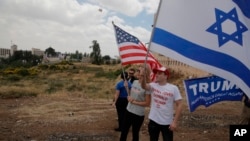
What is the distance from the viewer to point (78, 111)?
12.7 metres

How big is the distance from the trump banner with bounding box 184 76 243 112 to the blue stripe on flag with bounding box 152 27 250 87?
2.15 ft

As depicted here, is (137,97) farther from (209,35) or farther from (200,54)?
(209,35)

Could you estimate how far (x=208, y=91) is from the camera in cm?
485

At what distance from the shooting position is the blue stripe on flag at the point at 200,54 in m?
4.07

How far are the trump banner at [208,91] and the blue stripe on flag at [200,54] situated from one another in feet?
2.15

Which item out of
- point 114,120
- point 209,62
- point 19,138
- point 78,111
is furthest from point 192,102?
point 78,111

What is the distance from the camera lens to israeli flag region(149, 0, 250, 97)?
160 inches

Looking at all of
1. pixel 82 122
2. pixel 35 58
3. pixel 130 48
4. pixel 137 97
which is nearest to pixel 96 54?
pixel 35 58

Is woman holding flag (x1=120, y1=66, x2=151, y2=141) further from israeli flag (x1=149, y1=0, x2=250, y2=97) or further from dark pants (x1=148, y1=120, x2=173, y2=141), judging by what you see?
israeli flag (x1=149, y1=0, x2=250, y2=97)

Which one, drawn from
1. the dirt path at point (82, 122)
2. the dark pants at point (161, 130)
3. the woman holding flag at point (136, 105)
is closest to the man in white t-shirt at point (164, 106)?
the dark pants at point (161, 130)

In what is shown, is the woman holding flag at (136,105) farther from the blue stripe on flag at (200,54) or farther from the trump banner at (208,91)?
the blue stripe on flag at (200,54)

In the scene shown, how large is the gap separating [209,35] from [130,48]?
10.3 feet

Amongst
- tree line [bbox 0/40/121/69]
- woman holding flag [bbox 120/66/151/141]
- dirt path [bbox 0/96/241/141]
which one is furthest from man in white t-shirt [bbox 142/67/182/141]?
tree line [bbox 0/40/121/69]

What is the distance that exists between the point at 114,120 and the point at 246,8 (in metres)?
6.89
